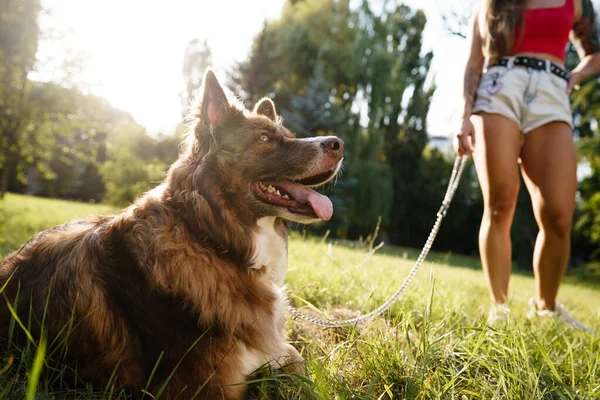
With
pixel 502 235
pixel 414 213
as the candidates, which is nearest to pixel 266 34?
pixel 414 213

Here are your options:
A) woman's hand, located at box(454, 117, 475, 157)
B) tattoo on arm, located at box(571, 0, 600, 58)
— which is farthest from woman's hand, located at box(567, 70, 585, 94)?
woman's hand, located at box(454, 117, 475, 157)

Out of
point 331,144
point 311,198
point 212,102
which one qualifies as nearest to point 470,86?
point 331,144

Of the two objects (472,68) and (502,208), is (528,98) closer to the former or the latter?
(472,68)

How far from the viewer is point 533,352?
2320 millimetres

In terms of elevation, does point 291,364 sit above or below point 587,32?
below

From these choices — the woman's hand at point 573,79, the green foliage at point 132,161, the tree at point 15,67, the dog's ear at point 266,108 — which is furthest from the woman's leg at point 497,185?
the green foliage at point 132,161

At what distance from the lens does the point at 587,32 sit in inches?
136

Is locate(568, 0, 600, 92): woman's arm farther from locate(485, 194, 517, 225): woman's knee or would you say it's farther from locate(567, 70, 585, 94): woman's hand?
locate(485, 194, 517, 225): woman's knee

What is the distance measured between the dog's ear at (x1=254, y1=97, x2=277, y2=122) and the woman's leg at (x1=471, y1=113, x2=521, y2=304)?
1589mm

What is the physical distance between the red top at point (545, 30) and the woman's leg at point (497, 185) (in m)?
0.63

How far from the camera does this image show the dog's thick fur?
5.79 feet

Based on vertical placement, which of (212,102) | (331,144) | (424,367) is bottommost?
(424,367)

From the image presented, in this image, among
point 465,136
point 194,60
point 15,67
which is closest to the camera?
point 465,136

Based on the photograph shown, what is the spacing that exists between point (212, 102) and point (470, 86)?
83.8 inches
